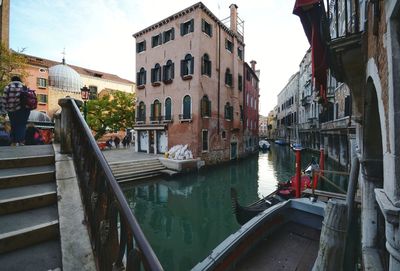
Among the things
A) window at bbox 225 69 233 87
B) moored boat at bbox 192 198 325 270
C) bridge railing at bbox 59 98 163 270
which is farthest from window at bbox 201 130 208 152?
bridge railing at bbox 59 98 163 270

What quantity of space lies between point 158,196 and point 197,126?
6985 mm

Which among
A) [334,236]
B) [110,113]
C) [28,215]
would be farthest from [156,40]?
[334,236]

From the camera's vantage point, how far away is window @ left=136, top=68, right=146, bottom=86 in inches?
776

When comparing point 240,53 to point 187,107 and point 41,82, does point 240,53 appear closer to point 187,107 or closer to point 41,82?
point 187,107

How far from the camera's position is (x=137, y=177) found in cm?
1288

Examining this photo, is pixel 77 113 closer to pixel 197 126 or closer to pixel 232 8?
pixel 197 126

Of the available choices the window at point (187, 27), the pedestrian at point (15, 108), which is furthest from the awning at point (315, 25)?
the window at point (187, 27)

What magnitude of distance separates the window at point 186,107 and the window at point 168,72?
7.19 ft

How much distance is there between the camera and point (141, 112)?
2009cm

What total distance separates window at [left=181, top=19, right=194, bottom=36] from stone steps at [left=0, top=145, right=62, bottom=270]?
1616 cm

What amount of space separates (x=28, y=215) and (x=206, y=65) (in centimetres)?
1651

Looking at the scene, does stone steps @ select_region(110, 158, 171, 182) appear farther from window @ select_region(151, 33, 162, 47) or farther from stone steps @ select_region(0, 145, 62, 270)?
window @ select_region(151, 33, 162, 47)

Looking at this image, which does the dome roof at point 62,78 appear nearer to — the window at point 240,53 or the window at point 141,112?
the window at point 141,112

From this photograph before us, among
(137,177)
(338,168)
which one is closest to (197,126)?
(137,177)
